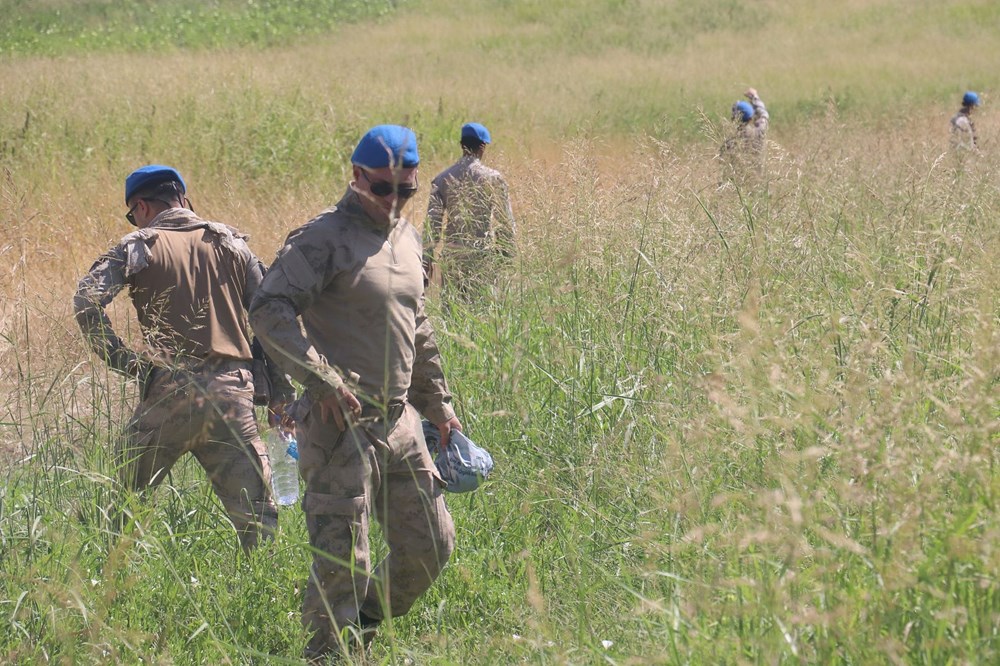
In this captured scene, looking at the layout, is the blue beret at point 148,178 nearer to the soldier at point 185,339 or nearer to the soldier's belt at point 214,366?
the soldier at point 185,339

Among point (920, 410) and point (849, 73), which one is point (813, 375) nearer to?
point (920, 410)

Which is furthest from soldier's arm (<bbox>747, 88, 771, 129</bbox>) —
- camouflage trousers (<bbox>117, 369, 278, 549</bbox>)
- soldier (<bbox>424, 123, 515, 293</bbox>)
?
camouflage trousers (<bbox>117, 369, 278, 549</bbox>)

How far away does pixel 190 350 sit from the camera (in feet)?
16.8

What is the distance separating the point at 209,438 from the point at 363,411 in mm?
1240

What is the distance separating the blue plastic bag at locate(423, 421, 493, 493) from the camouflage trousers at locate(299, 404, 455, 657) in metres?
0.08

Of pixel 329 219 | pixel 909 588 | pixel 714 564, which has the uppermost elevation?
pixel 329 219

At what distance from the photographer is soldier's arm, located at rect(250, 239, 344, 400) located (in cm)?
388

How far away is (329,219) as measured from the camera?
13.4 ft

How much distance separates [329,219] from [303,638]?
144 cm

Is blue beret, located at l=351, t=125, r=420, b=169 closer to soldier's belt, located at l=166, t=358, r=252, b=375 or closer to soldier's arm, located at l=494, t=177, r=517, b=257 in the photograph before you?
soldier's belt, located at l=166, t=358, r=252, b=375

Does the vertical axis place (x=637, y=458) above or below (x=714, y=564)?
below

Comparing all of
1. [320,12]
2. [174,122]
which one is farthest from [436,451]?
[320,12]

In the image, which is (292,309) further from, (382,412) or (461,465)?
(461,465)

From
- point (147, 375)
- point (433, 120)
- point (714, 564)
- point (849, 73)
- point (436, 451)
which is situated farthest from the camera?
point (849, 73)
